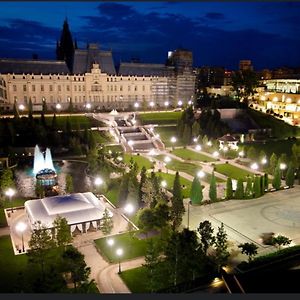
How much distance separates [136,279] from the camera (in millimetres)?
18016

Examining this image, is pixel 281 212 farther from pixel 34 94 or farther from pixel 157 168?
pixel 34 94

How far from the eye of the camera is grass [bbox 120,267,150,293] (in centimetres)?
1722

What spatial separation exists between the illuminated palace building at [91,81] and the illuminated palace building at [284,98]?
13727 mm

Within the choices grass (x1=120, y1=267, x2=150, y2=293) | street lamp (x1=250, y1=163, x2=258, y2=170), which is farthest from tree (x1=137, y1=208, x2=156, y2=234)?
street lamp (x1=250, y1=163, x2=258, y2=170)

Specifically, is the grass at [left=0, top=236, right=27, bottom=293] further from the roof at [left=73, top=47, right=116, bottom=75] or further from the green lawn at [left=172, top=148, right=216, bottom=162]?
the roof at [left=73, top=47, right=116, bottom=75]

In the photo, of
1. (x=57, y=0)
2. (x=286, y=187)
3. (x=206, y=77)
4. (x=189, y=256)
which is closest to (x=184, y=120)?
(x=286, y=187)

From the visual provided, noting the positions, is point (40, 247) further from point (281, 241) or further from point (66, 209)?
point (281, 241)

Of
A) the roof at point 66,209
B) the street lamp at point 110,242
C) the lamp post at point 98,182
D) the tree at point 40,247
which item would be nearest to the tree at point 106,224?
the street lamp at point 110,242

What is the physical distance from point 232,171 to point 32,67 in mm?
38892

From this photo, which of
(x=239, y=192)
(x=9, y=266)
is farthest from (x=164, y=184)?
(x=9, y=266)

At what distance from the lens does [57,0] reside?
26.8 feet

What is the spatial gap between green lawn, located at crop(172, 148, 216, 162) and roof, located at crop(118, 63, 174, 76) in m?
28.9

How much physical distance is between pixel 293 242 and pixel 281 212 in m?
4.63

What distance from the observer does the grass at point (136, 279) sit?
56.5 ft
